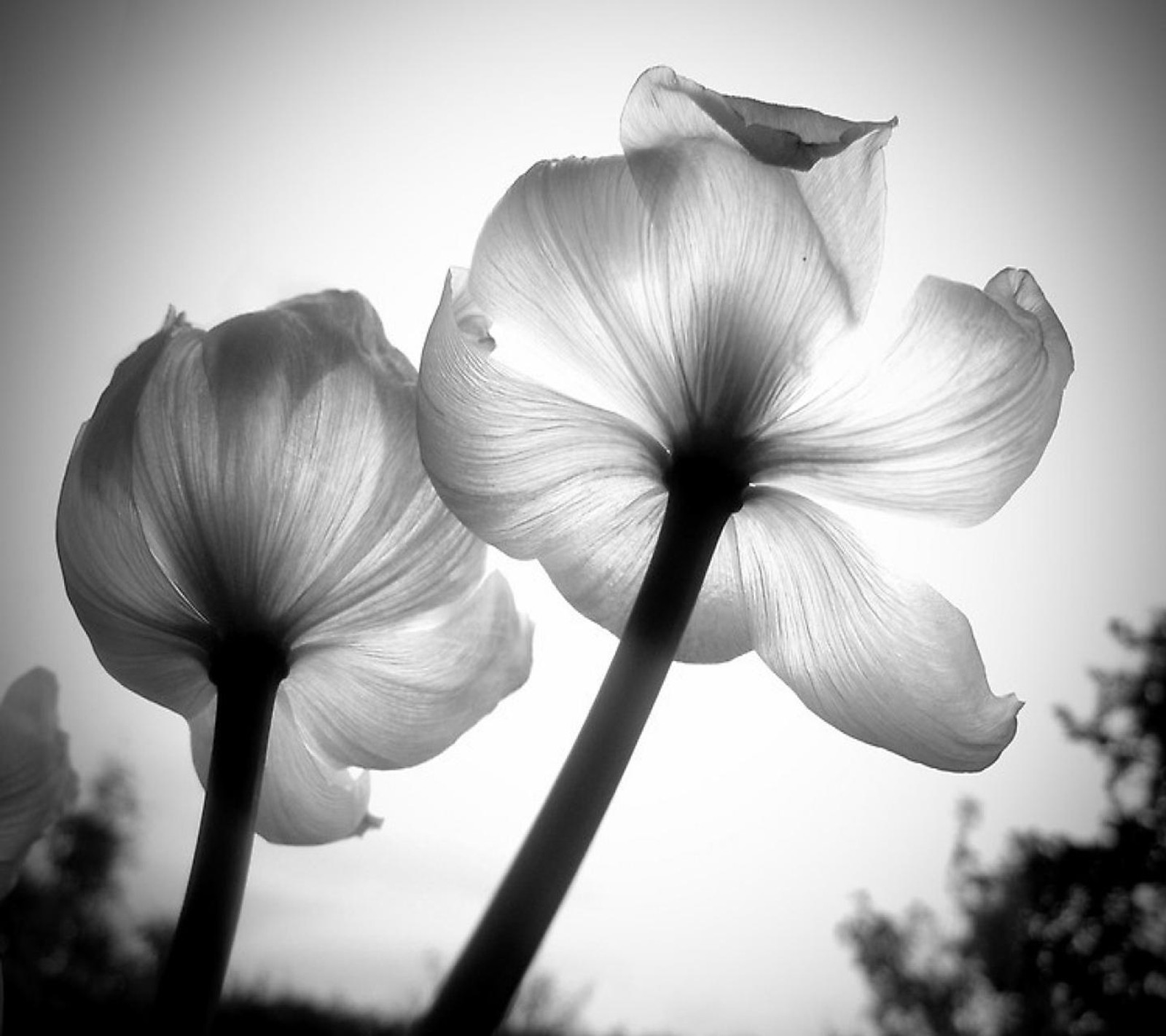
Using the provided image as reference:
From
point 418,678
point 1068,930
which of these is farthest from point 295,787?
point 1068,930

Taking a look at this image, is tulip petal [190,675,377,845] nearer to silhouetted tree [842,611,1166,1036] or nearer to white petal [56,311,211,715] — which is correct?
white petal [56,311,211,715]

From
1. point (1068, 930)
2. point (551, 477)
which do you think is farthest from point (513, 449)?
point (1068, 930)

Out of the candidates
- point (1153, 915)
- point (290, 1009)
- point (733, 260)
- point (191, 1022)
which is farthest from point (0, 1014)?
point (1153, 915)

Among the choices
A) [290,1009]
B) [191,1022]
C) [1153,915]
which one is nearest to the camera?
[191,1022]

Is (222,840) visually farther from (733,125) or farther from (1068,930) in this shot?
(1068,930)

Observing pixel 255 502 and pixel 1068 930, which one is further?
pixel 1068 930

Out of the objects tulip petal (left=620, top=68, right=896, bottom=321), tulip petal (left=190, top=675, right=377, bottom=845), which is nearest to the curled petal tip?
tulip petal (left=620, top=68, right=896, bottom=321)

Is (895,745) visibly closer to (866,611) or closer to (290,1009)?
(866,611)

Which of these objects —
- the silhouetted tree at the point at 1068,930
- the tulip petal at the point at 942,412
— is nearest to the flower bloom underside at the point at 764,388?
the tulip petal at the point at 942,412
